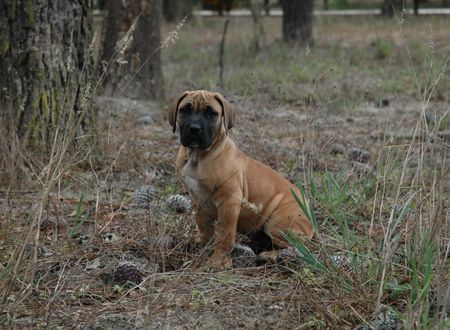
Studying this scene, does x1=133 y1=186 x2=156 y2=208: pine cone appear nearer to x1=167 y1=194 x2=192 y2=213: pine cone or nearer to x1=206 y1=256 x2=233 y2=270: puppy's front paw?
x1=167 y1=194 x2=192 y2=213: pine cone

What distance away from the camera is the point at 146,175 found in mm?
6672

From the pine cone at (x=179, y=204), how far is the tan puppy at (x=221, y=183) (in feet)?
1.46

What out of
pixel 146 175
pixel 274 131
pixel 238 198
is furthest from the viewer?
pixel 274 131

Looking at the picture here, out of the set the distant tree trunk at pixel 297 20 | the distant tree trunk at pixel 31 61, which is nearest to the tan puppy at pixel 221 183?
the distant tree trunk at pixel 31 61

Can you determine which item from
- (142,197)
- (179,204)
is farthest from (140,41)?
(179,204)

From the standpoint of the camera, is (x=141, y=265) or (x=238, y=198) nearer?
(x=141, y=265)

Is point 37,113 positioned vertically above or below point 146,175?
above

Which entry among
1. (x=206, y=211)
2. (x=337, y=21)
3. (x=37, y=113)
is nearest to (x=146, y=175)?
(x=37, y=113)

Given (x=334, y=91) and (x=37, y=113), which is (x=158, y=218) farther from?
(x=334, y=91)

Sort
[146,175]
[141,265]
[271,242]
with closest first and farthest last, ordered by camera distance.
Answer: [141,265] < [271,242] < [146,175]

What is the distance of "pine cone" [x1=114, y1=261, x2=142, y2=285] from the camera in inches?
175

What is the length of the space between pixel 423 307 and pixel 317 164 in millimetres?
3338

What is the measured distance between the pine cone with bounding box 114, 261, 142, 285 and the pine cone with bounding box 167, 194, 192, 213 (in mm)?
1226

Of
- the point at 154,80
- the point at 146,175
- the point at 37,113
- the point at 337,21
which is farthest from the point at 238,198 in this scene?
the point at 337,21
